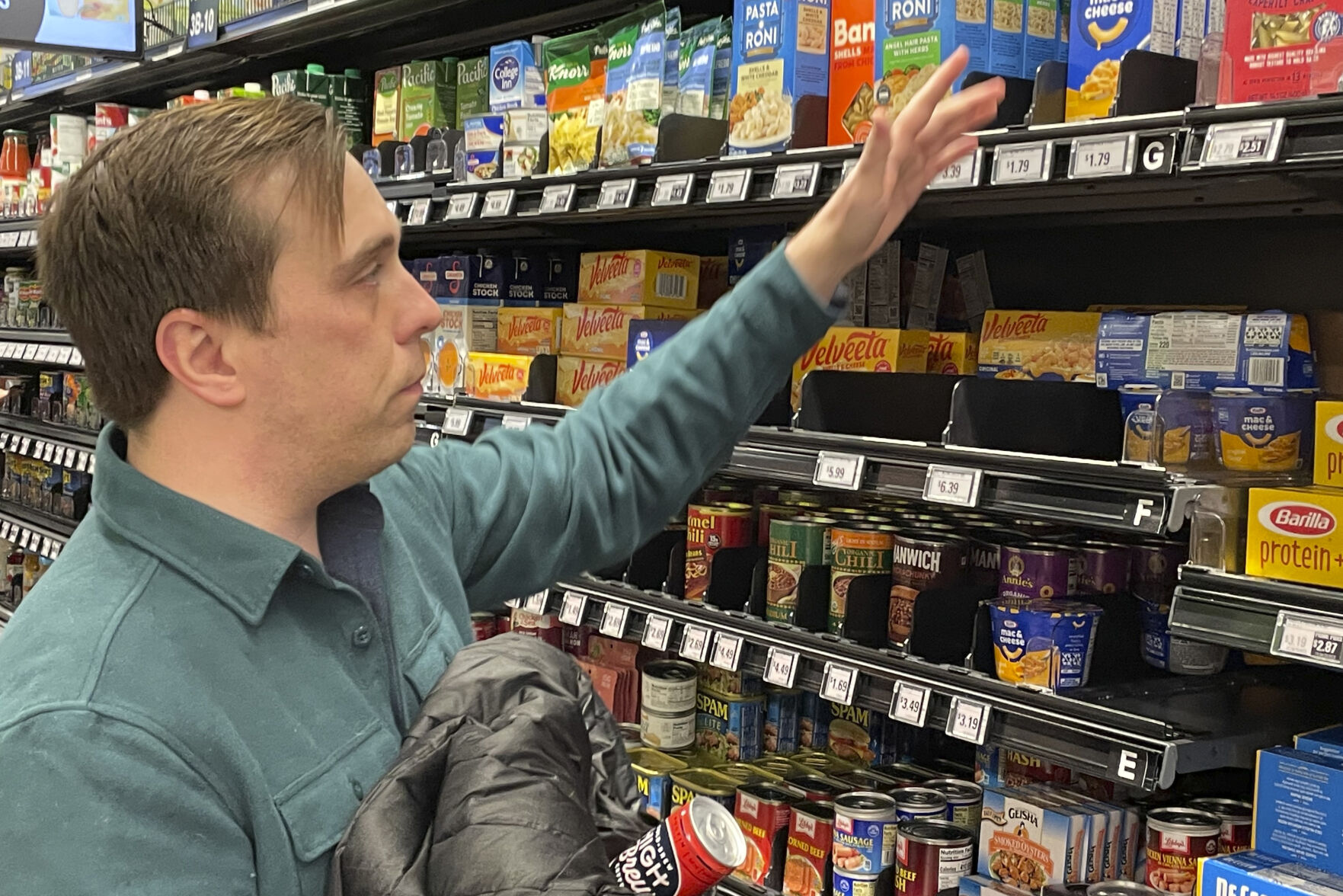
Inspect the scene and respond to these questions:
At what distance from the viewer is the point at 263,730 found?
110cm

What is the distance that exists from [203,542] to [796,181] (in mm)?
1305

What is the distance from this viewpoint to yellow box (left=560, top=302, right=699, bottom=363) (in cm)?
285

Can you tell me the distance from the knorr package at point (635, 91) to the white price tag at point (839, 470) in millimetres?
711

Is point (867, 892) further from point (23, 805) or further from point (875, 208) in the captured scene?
point (23, 805)

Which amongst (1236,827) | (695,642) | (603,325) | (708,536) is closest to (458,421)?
(603,325)

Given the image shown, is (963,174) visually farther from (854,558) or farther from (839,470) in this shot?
(854,558)

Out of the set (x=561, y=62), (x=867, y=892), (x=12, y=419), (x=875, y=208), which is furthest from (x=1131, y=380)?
(x=12, y=419)

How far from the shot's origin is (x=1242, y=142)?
1595mm

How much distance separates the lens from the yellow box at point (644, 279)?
285 cm

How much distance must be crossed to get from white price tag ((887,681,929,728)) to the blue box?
19.5 inches

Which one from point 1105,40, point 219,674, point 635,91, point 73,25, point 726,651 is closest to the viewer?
point 219,674

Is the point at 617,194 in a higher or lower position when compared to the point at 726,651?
higher

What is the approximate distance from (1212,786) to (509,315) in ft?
5.95

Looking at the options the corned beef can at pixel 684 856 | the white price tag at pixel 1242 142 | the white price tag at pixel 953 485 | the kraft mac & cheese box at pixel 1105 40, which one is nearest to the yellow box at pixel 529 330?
the white price tag at pixel 953 485
